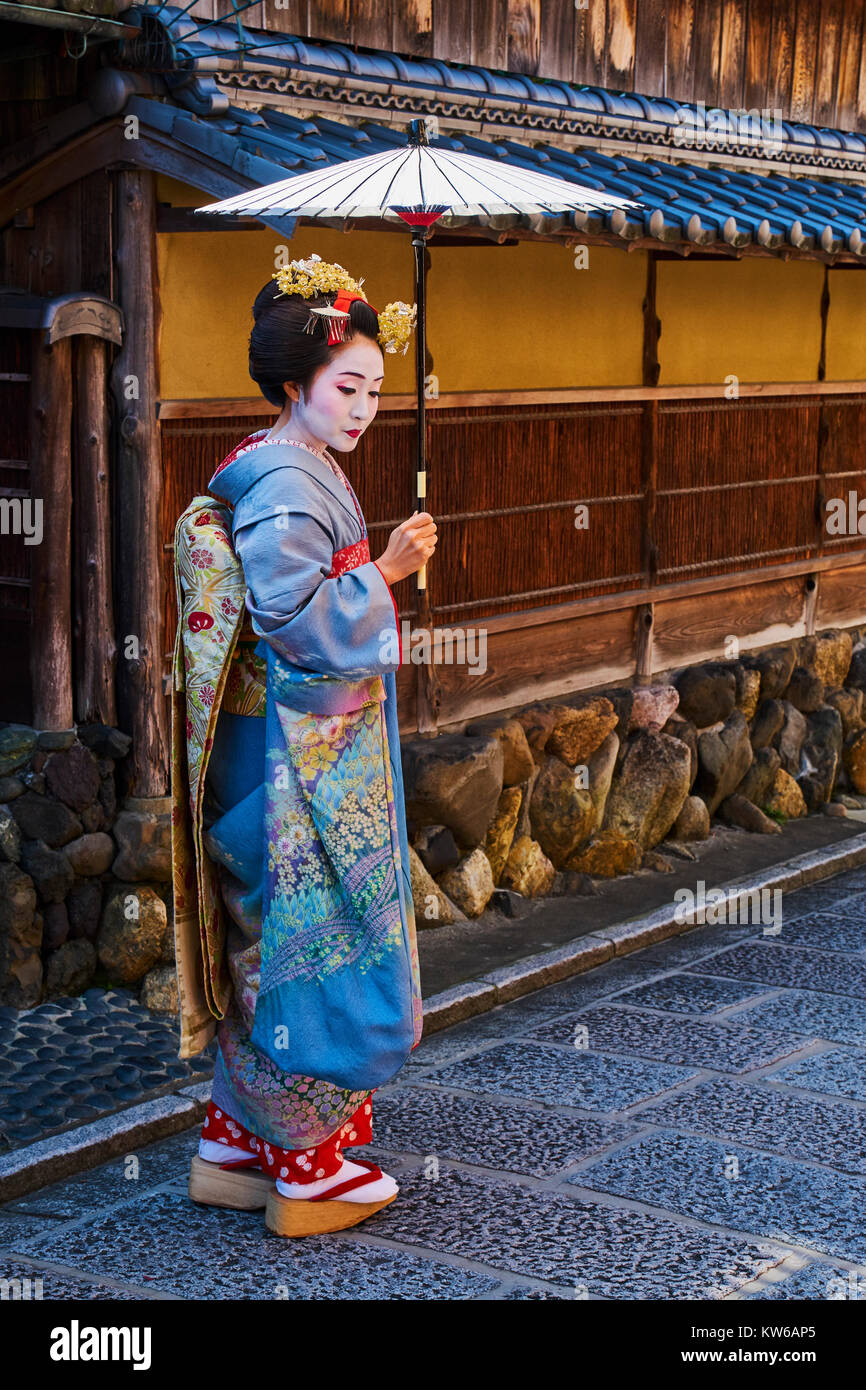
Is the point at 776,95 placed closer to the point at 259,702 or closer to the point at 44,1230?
the point at 259,702

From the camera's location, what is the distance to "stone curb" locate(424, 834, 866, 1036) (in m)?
6.68

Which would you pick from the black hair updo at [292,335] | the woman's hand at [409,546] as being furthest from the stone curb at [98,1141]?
the black hair updo at [292,335]

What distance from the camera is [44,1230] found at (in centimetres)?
479

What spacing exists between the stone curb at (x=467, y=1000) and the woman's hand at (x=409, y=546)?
210cm

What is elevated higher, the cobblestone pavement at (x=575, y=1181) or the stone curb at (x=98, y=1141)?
the stone curb at (x=98, y=1141)

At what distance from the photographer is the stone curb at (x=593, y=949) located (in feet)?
21.9

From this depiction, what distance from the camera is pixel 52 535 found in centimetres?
632

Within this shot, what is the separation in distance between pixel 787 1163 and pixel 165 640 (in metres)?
3.00

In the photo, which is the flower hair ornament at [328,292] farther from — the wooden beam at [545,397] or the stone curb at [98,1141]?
the stone curb at [98,1141]

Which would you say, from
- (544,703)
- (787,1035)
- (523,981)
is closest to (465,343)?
(544,703)

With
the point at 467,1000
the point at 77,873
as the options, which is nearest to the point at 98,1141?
the point at 77,873

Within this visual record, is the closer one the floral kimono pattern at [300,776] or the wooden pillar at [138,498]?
the floral kimono pattern at [300,776]

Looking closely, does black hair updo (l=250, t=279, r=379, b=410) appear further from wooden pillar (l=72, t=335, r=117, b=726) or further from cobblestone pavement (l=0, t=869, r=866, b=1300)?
cobblestone pavement (l=0, t=869, r=866, b=1300)

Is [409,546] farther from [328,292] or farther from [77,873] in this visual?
[77,873]
